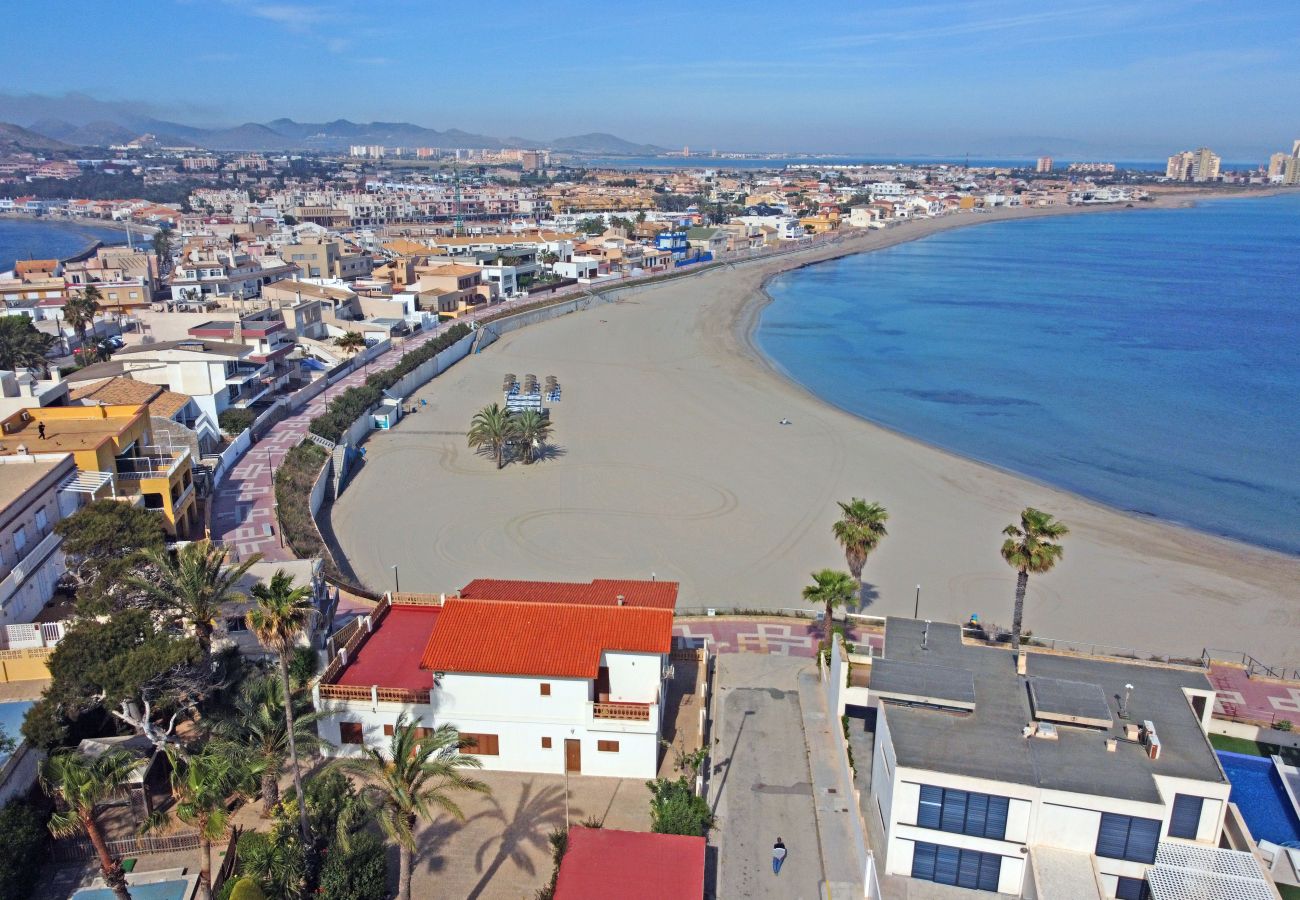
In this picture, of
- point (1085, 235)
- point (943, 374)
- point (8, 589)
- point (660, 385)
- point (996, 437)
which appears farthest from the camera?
point (1085, 235)

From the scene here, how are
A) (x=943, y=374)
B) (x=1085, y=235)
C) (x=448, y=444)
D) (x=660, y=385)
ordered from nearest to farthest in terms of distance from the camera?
(x=448, y=444)
(x=660, y=385)
(x=943, y=374)
(x=1085, y=235)

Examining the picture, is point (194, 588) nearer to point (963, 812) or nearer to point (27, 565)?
point (27, 565)

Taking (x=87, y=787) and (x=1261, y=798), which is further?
(x=1261, y=798)

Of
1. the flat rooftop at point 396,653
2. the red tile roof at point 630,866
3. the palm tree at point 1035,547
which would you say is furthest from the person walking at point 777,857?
the palm tree at point 1035,547

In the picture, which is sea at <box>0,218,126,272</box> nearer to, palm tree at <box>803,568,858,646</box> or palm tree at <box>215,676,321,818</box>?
palm tree at <box>215,676,321,818</box>

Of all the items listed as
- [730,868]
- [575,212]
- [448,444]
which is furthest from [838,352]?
[575,212]

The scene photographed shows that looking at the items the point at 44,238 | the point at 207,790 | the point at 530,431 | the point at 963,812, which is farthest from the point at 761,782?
the point at 44,238

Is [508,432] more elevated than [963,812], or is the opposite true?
[963,812]

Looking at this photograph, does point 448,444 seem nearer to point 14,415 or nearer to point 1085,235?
point 14,415
